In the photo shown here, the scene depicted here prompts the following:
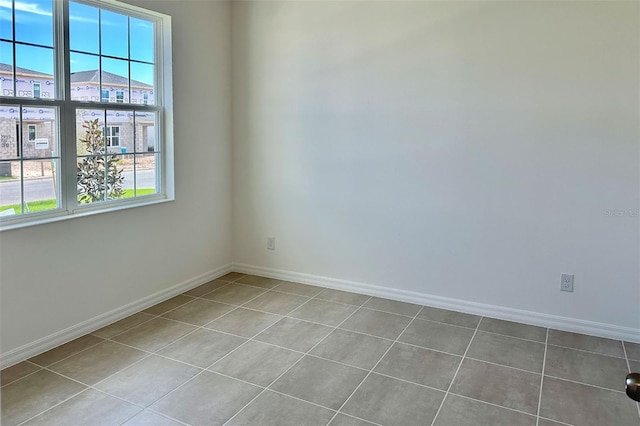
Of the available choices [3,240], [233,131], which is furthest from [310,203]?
[3,240]

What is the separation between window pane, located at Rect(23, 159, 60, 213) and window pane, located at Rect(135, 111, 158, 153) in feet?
2.44

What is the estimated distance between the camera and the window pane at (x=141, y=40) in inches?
145

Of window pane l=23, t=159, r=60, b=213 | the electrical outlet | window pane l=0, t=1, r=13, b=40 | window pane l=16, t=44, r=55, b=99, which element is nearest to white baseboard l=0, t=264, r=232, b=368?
window pane l=23, t=159, r=60, b=213

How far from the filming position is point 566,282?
349 cm

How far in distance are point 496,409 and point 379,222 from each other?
74.1 inches

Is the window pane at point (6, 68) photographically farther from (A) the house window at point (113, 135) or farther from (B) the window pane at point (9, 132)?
(A) the house window at point (113, 135)

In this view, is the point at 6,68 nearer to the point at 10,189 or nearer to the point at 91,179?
the point at 10,189

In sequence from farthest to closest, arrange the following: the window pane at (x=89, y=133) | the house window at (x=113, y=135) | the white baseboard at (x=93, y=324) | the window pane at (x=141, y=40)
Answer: the window pane at (x=141, y=40) < the house window at (x=113, y=135) < the window pane at (x=89, y=133) < the white baseboard at (x=93, y=324)

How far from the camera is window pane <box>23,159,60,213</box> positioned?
2998 millimetres

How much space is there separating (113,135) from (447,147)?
7.88ft

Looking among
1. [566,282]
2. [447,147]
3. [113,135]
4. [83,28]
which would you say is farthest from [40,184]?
[566,282]

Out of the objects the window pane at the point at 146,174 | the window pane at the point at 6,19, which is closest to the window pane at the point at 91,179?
the window pane at the point at 146,174

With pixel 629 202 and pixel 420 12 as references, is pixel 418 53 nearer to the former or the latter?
pixel 420 12

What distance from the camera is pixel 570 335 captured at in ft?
11.2
